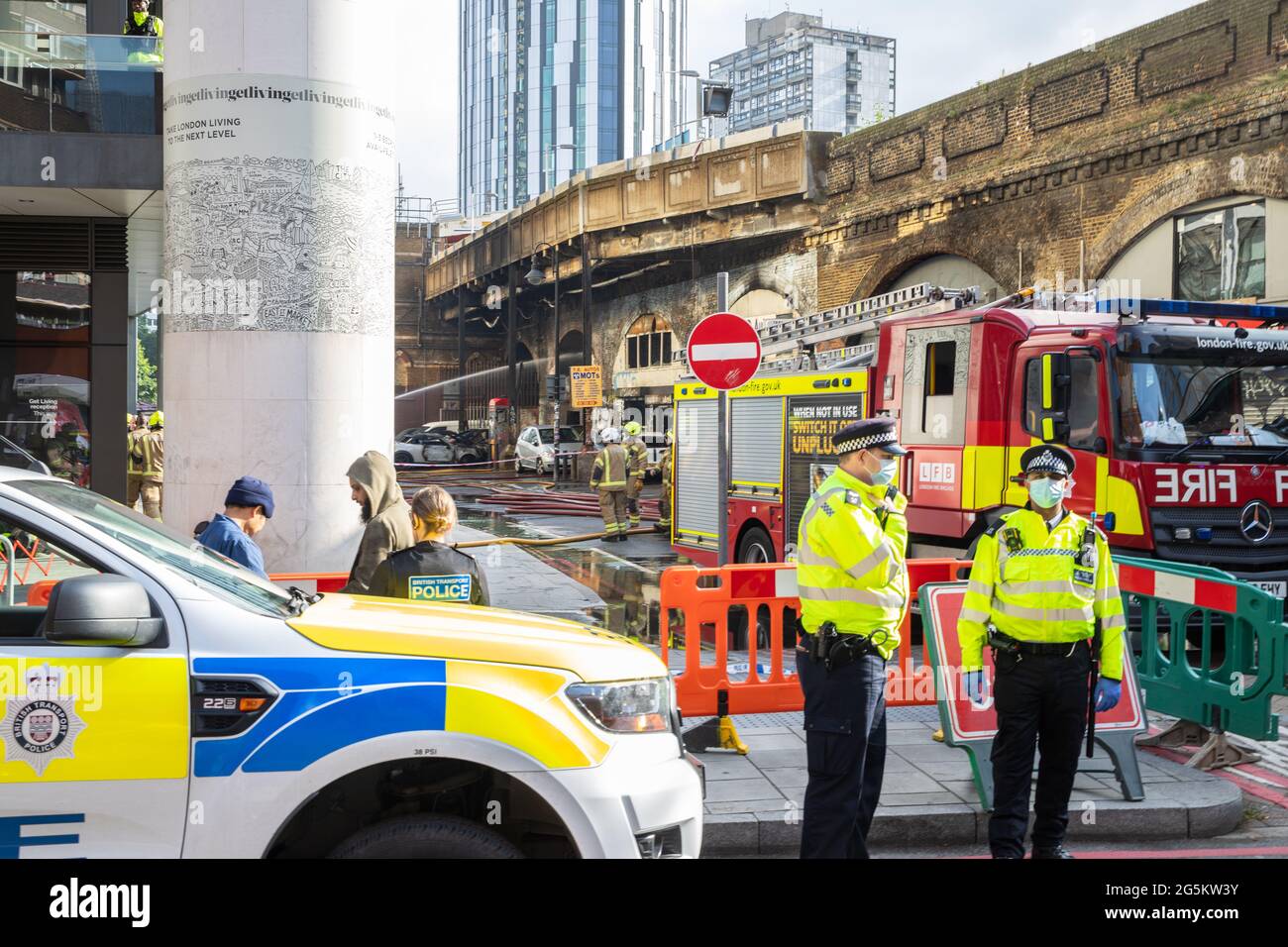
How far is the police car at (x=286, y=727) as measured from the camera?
3.32 m

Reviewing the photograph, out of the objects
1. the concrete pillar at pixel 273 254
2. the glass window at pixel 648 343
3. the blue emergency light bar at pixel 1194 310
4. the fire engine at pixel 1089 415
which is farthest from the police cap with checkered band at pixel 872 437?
the glass window at pixel 648 343

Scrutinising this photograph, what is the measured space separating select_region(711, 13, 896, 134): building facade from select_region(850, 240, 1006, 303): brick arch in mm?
118335

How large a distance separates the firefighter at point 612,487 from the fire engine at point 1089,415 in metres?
7.80

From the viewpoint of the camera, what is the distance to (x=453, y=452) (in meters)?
49.2

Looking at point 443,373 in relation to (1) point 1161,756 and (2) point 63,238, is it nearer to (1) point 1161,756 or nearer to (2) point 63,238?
(2) point 63,238

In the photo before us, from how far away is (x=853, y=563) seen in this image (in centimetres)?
505

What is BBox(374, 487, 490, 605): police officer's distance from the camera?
5250 millimetres

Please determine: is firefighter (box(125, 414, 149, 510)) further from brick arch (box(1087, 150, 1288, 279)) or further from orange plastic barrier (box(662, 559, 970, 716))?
brick arch (box(1087, 150, 1288, 279))

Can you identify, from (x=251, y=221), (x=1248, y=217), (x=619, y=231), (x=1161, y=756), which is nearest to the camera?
(x=1161, y=756)

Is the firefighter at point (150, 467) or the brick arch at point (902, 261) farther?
the brick arch at point (902, 261)

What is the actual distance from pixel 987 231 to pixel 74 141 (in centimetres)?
1729

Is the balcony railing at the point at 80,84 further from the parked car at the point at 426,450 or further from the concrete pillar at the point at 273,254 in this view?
the parked car at the point at 426,450
